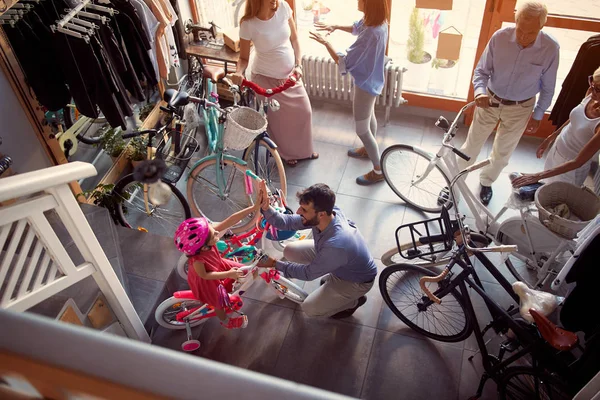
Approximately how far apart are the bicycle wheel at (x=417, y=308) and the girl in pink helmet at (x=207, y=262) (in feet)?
3.45

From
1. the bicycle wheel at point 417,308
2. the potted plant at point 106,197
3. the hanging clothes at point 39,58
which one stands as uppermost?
the hanging clothes at point 39,58

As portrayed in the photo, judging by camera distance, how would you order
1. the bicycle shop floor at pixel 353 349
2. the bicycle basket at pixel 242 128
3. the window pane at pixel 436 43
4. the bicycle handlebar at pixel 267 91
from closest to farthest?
1. the bicycle shop floor at pixel 353 349
2. the bicycle basket at pixel 242 128
3. the bicycle handlebar at pixel 267 91
4. the window pane at pixel 436 43

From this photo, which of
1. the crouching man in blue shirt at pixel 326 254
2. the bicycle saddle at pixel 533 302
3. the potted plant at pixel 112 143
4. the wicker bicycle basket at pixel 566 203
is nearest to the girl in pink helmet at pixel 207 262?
the crouching man in blue shirt at pixel 326 254

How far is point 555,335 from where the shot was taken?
225 cm

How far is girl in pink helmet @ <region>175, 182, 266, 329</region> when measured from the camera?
250cm

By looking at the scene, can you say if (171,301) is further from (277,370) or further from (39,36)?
(39,36)

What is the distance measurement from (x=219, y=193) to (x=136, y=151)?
0.90m

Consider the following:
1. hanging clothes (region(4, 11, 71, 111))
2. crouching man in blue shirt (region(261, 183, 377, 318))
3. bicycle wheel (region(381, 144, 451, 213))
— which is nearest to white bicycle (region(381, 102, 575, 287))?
bicycle wheel (region(381, 144, 451, 213))

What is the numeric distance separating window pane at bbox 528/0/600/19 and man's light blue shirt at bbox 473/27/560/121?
101 cm

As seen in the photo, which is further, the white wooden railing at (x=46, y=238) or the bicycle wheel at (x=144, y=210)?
the bicycle wheel at (x=144, y=210)

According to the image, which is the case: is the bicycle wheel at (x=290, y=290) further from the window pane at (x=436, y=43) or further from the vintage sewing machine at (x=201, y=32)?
the vintage sewing machine at (x=201, y=32)

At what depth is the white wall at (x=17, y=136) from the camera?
3047 millimetres

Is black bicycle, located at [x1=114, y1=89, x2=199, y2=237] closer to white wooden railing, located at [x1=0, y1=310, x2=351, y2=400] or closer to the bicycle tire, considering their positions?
the bicycle tire

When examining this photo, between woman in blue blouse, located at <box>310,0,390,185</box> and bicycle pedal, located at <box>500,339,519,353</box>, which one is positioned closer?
bicycle pedal, located at <box>500,339,519,353</box>
